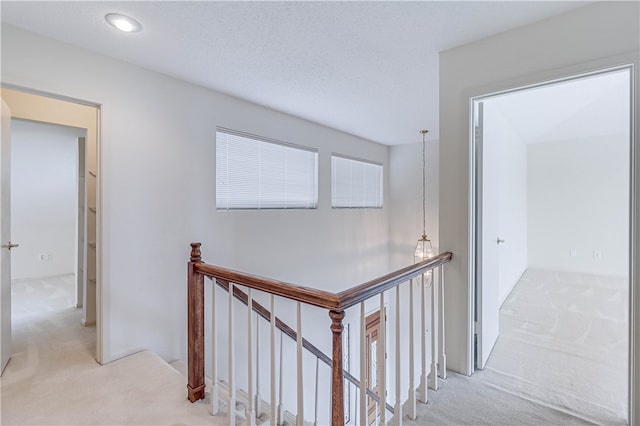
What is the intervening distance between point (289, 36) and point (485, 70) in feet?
4.35

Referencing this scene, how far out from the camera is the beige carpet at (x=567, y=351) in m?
1.87

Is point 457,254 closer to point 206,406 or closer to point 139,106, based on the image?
point 206,406

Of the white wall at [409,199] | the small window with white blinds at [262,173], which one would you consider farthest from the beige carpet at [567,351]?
the small window with white blinds at [262,173]

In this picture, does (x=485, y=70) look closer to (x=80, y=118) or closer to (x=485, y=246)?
(x=485, y=246)

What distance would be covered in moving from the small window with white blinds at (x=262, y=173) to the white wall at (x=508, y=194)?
2234 mm

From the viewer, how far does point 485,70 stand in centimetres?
200

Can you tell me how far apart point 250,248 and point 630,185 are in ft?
9.93

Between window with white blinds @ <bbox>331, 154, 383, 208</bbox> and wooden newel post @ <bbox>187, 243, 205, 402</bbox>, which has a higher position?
window with white blinds @ <bbox>331, 154, 383, 208</bbox>

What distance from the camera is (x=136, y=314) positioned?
2.42m

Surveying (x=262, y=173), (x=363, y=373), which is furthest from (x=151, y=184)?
(x=363, y=373)

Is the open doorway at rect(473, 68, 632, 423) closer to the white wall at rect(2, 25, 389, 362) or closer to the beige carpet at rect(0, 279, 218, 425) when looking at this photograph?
the beige carpet at rect(0, 279, 218, 425)

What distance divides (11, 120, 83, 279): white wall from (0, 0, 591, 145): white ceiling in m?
3.59

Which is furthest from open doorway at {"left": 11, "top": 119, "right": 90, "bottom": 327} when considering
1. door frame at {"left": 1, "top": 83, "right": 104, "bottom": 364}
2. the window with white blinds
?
the window with white blinds

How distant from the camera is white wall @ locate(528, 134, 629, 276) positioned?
502 cm
